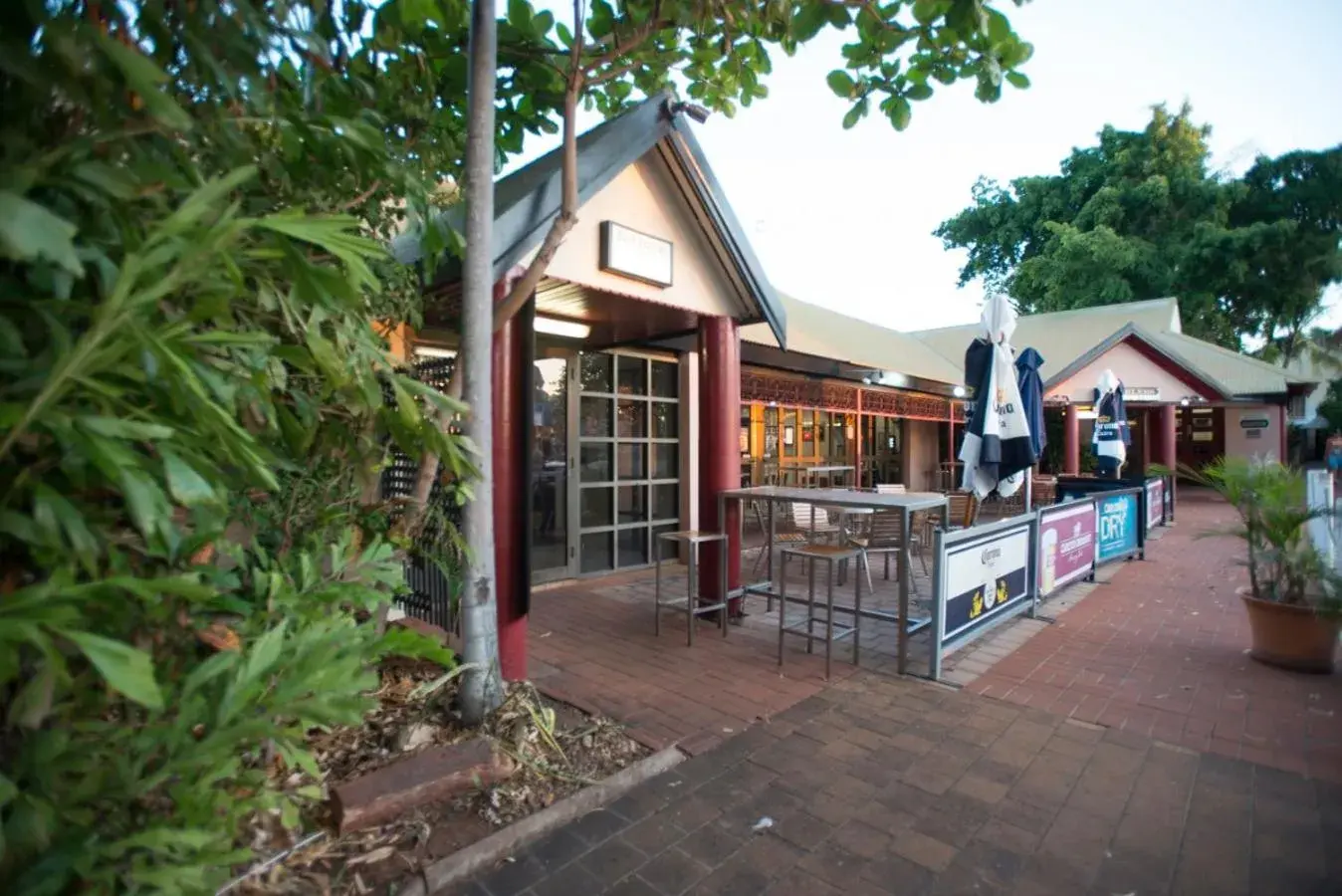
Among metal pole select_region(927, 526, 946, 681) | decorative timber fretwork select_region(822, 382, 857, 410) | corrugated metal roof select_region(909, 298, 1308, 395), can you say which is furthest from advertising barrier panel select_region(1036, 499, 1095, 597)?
corrugated metal roof select_region(909, 298, 1308, 395)

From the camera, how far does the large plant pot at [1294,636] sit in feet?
13.9

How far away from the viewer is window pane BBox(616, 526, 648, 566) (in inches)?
286

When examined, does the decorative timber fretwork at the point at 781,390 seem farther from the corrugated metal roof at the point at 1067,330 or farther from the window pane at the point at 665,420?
the corrugated metal roof at the point at 1067,330

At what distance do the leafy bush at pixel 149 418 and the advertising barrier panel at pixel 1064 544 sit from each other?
5.36 metres

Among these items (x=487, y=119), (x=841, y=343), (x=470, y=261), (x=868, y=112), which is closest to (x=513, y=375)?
(x=470, y=261)

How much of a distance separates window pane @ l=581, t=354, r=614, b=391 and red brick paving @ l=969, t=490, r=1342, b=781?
14.3 ft

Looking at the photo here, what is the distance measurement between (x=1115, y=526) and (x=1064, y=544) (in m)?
2.12

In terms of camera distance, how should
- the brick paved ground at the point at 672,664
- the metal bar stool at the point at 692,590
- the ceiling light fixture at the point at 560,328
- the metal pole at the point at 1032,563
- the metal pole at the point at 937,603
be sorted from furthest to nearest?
the ceiling light fixture at the point at 560,328
the metal pole at the point at 1032,563
the metal bar stool at the point at 692,590
the metal pole at the point at 937,603
the brick paved ground at the point at 672,664

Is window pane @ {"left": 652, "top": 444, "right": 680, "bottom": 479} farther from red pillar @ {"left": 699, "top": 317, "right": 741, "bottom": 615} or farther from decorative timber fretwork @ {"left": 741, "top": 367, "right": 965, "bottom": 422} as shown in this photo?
red pillar @ {"left": 699, "top": 317, "right": 741, "bottom": 615}

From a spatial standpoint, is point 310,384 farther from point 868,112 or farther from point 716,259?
point 716,259

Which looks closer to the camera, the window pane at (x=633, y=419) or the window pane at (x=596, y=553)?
the window pane at (x=596, y=553)

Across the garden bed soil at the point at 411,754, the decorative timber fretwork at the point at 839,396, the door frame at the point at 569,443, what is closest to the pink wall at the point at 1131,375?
the decorative timber fretwork at the point at 839,396

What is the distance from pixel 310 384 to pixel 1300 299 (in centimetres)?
3061

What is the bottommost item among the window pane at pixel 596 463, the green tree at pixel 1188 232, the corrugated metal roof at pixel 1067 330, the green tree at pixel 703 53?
the window pane at pixel 596 463
